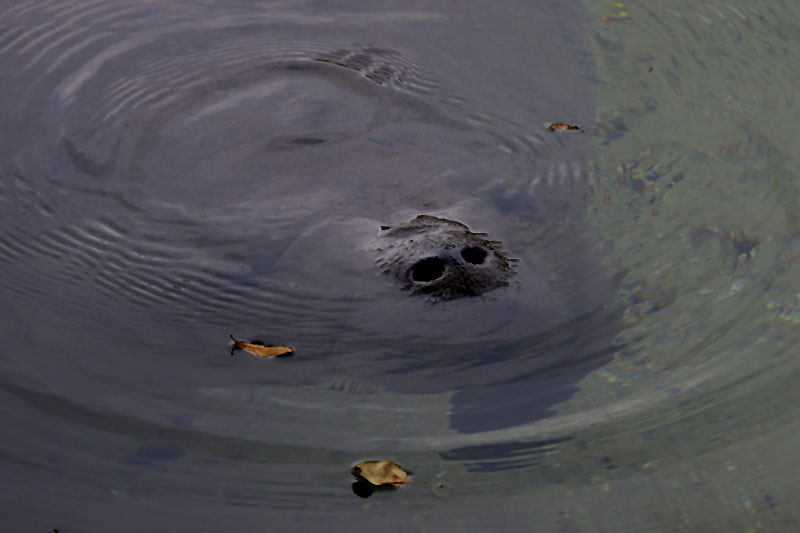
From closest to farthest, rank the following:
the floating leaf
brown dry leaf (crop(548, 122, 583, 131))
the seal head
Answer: the floating leaf → the seal head → brown dry leaf (crop(548, 122, 583, 131))

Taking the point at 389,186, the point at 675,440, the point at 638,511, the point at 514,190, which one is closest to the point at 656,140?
the point at 514,190

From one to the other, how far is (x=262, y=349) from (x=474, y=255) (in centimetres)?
86

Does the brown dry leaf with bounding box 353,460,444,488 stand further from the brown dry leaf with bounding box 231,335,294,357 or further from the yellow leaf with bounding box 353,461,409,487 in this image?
the brown dry leaf with bounding box 231,335,294,357

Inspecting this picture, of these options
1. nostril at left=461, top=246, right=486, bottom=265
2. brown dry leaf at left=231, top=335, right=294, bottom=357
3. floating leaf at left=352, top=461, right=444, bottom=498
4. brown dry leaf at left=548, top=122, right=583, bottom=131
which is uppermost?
brown dry leaf at left=548, top=122, right=583, bottom=131

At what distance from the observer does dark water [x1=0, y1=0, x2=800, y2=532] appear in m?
3.00

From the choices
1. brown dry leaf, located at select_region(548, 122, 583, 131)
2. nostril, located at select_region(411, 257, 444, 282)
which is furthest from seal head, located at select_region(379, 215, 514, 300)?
brown dry leaf, located at select_region(548, 122, 583, 131)

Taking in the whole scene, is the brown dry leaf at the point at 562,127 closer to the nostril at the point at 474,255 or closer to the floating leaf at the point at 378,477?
the nostril at the point at 474,255

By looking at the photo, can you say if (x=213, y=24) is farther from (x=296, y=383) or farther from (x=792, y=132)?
(x=792, y=132)

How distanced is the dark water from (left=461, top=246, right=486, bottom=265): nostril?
142 millimetres

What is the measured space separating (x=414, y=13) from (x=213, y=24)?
1.20m

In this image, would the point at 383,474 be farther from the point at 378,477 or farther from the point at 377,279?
the point at 377,279

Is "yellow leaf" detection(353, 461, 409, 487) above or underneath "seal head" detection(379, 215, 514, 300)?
underneath

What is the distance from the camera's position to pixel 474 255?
317cm

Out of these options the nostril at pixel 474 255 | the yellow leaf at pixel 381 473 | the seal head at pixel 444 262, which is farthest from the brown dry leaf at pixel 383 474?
the nostril at pixel 474 255
